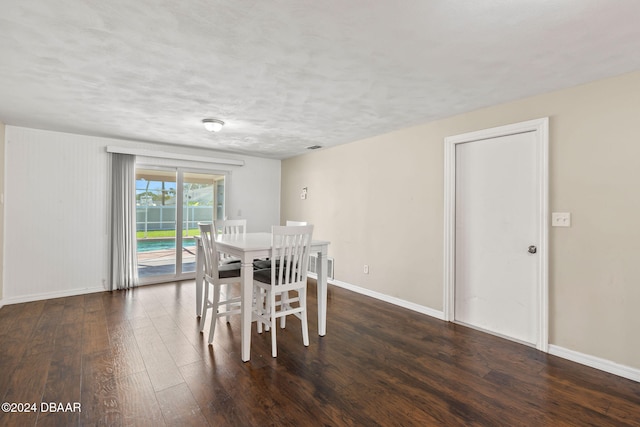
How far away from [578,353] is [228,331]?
121 inches

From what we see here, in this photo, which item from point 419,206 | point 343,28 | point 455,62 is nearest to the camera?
point 343,28

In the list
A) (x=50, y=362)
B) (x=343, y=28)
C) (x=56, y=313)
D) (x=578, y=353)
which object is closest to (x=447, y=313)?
(x=578, y=353)

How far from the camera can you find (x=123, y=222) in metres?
4.48

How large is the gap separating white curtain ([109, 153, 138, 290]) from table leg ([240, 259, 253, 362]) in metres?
3.05

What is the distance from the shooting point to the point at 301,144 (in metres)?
4.77

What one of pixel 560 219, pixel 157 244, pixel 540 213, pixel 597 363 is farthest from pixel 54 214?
pixel 597 363

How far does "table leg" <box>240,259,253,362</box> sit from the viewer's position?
2.41 meters

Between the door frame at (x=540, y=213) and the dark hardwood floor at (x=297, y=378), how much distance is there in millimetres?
249

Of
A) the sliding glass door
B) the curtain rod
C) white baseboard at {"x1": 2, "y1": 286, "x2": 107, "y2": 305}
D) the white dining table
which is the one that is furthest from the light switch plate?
white baseboard at {"x1": 2, "y1": 286, "x2": 107, "y2": 305}

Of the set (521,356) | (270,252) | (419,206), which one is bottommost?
(521,356)

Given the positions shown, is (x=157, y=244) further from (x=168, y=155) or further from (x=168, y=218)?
(x=168, y=155)

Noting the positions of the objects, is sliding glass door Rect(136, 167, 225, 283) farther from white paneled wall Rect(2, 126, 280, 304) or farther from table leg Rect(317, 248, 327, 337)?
table leg Rect(317, 248, 327, 337)

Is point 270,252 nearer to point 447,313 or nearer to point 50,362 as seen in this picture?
point 50,362

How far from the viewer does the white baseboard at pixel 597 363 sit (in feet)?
7.24
